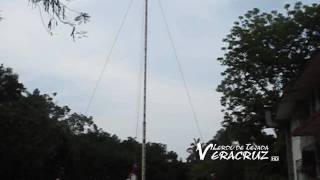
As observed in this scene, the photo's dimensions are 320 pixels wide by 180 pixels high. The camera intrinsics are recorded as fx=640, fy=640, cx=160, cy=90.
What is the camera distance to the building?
20.2 meters

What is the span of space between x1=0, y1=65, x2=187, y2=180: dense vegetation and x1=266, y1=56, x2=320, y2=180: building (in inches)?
1396

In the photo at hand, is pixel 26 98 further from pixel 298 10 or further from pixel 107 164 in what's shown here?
pixel 298 10

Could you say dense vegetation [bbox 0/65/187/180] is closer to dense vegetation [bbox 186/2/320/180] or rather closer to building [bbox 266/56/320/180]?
dense vegetation [bbox 186/2/320/180]

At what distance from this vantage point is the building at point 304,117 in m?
20.2

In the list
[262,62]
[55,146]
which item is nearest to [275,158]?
[262,62]

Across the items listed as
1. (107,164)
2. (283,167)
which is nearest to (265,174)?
(283,167)

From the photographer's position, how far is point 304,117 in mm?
25953

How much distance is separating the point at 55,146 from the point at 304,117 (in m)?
47.5

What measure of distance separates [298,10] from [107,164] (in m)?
65.1

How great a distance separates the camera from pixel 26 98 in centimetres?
6862

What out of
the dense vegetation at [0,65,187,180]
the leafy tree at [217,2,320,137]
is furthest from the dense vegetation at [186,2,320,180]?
the dense vegetation at [0,65,187,180]

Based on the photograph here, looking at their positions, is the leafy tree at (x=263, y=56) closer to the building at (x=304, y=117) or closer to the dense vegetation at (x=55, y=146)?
the building at (x=304, y=117)

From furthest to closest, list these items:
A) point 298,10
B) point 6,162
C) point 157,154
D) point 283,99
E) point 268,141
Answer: point 157,154, point 6,162, point 268,141, point 298,10, point 283,99

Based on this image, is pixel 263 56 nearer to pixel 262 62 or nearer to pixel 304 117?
pixel 262 62
